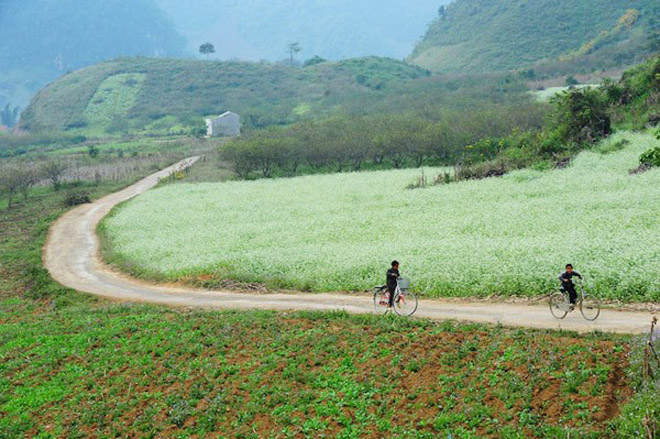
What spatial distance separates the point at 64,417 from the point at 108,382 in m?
1.94

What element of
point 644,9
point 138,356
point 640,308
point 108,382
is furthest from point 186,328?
point 644,9

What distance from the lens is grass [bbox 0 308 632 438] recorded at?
16328mm

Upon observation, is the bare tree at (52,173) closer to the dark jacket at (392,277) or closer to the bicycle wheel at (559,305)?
the dark jacket at (392,277)

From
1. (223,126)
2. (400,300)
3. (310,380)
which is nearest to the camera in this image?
(310,380)

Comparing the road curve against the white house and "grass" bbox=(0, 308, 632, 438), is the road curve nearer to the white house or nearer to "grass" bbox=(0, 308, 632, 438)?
"grass" bbox=(0, 308, 632, 438)

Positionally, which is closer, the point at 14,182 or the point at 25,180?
the point at 14,182

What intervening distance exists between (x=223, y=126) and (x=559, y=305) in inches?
5327

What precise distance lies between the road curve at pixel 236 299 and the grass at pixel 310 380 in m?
2.16

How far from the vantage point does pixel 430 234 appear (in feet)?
125

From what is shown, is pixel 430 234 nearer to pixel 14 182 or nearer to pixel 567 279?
pixel 567 279

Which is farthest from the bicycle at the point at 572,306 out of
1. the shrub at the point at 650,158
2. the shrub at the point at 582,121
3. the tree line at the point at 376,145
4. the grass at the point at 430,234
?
the tree line at the point at 376,145

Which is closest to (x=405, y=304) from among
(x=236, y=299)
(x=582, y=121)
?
(x=236, y=299)

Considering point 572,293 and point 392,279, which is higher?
point 392,279

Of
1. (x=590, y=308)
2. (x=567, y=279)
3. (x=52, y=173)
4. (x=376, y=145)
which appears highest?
(x=376, y=145)
